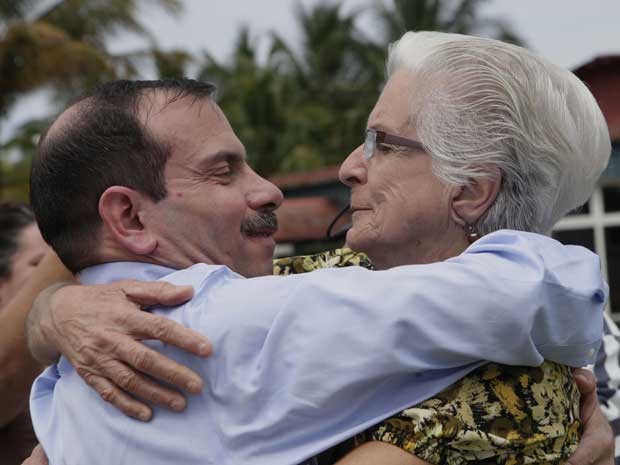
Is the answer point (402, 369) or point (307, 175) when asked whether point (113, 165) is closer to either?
point (402, 369)

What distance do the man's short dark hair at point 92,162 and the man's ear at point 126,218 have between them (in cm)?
3

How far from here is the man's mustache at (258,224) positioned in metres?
2.43

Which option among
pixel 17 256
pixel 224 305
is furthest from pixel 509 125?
pixel 17 256

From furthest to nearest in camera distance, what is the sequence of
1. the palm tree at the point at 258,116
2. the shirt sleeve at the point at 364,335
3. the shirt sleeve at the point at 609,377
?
the palm tree at the point at 258,116 < the shirt sleeve at the point at 609,377 < the shirt sleeve at the point at 364,335

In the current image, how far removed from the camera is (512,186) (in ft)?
7.69

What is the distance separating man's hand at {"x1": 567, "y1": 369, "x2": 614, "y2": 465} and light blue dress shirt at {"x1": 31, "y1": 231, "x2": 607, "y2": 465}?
0.95ft

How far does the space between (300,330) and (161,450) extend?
432 mm

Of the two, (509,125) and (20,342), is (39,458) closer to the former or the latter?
(20,342)

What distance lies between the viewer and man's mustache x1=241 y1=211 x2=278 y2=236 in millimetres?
2430

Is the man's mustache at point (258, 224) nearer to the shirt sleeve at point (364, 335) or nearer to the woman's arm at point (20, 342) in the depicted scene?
the shirt sleeve at point (364, 335)

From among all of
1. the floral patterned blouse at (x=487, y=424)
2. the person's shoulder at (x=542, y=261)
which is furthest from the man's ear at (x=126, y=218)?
the person's shoulder at (x=542, y=261)

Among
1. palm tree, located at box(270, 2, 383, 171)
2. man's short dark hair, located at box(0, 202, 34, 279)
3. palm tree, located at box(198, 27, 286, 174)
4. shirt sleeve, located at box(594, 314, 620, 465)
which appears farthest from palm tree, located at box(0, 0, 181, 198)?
shirt sleeve, located at box(594, 314, 620, 465)

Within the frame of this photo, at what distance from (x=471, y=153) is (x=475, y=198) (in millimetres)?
126

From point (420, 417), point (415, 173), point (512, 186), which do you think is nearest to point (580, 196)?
point (512, 186)
